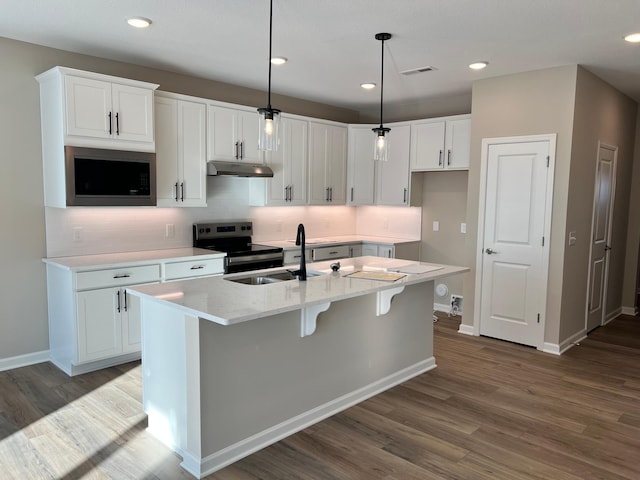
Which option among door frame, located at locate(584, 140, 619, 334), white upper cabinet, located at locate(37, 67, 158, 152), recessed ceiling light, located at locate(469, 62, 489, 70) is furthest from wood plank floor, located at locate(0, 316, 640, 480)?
recessed ceiling light, located at locate(469, 62, 489, 70)

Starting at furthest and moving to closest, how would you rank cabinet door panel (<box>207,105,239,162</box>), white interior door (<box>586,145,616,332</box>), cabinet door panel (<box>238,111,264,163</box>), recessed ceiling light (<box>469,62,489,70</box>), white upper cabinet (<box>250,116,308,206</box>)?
white upper cabinet (<box>250,116,308,206</box>) < white interior door (<box>586,145,616,332</box>) < cabinet door panel (<box>238,111,264,163</box>) < cabinet door panel (<box>207,105,239,162</box>) < recessed ceiling light (<box>469,62,489,70</box>)

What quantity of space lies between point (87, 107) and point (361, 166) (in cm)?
336

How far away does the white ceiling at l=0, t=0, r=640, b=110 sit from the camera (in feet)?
9.94

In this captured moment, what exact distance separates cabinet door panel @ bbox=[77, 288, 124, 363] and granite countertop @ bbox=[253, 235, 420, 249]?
1902mm

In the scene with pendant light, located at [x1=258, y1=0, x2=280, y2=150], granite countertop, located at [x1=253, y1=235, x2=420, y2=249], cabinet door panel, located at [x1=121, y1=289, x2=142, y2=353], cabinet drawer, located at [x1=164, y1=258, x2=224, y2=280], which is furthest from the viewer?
granite countertop, located at [x1=253, y1=235, x2=420, y2=249]

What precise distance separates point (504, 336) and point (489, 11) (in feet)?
10.3

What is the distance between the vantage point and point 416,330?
3.96m

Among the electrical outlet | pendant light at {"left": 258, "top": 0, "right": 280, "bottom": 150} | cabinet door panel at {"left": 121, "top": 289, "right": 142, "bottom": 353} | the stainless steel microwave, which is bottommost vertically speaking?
cabinet door panel at {"left": 121, "top": 289, "right": 142, "bottom": 353}

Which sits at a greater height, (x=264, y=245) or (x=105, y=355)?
(x=264, y=245)

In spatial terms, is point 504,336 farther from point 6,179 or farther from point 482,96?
point 6,179

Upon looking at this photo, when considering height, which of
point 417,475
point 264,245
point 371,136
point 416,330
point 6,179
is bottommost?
point 417,475

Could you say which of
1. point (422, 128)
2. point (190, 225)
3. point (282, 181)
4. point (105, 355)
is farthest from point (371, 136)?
point (105, 355)

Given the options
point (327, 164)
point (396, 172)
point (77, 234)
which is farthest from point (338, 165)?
point (77, 234)

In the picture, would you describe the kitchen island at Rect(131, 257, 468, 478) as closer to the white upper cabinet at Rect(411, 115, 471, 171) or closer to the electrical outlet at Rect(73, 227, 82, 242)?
the electrical outlet at Rect(73, 227, 82, 242)
